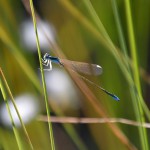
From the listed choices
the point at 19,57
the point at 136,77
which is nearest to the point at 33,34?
the point at 19,57

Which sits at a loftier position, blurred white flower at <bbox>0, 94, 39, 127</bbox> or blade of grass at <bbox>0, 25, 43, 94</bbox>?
blade of grass at <bbox>0, 25, 43, 94</bbox>

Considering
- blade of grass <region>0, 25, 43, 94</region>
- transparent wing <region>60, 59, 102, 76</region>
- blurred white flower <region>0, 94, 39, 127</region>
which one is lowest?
blurred white flower <region>0, 94, 39, 127</region>

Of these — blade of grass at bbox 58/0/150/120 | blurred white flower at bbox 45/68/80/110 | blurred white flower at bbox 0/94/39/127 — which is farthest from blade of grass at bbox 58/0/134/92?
blurred white flower at bbox 0/94/39/127

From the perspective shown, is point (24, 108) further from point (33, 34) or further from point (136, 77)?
point (136, 77)

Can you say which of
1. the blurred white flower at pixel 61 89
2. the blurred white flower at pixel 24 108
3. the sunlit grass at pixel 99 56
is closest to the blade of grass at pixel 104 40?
the sunlit grass at pixel 99 56

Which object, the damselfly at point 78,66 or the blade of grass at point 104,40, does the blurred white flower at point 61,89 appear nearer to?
the damselfly at point 78,66

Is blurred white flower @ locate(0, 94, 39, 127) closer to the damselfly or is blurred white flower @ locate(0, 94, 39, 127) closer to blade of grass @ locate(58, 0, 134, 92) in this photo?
the damselfly
